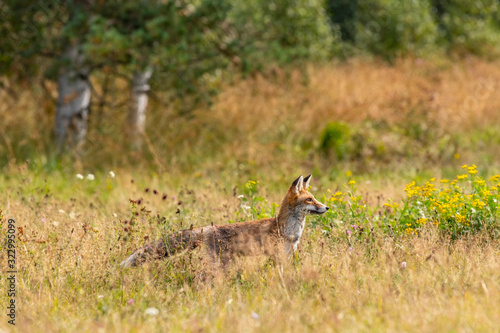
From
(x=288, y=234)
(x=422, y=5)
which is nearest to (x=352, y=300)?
(x=288, y=234)

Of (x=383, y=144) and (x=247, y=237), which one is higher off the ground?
(x=247, y=237)

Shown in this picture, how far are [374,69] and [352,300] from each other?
14139mm

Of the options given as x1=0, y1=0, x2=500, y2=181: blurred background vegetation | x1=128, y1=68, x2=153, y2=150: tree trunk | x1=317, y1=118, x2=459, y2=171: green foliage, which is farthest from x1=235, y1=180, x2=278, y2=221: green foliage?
x1=128, y1=68, x2=153, y2=150: tree trunk

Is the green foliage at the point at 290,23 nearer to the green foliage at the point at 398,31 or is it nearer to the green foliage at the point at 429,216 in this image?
the green foliage at the point at 398,31

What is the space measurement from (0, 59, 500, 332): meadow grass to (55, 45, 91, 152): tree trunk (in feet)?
1.77

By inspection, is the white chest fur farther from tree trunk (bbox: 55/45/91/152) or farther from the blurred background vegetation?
tree trunk (bbox: 55/45/91/152)

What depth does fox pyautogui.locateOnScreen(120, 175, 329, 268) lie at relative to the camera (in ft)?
18.3

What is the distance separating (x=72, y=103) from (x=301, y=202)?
805 centimetres

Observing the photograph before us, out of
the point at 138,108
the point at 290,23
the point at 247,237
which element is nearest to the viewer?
the point at 247,237

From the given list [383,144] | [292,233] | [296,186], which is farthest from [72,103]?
[292,233]

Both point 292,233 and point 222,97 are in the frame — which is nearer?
point 292,233

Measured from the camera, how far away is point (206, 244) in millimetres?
5594

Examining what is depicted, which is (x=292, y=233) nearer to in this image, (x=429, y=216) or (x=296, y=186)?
(x=296, y=186)

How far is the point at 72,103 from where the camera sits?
40.9 feet
